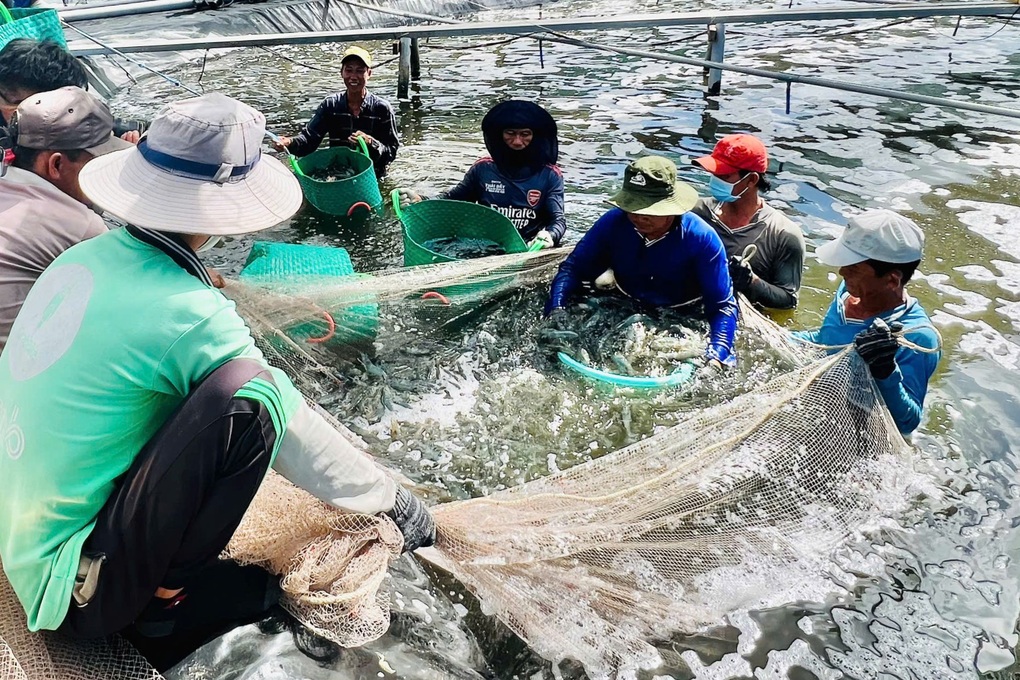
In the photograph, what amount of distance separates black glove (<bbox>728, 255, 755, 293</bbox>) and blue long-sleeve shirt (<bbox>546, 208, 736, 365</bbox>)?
245mm

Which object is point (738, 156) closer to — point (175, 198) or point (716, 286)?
point (716, 286)

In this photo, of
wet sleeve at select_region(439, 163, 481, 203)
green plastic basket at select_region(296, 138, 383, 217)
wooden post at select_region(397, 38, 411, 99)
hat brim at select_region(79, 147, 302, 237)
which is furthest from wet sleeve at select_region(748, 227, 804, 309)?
wooden post at select_region(397, 38, 411, 99)

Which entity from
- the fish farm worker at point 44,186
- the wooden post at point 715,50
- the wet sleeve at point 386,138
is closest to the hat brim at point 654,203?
the fish farm worker at point 44,186

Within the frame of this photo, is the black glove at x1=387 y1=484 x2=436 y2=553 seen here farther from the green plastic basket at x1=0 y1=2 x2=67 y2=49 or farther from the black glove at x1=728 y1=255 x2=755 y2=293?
the green plastic basket at x1=0 y1=2 x2=67 y2=49

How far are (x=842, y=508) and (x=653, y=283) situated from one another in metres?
1.95

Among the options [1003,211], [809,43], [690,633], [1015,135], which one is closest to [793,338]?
[690,633]

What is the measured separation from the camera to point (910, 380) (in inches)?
134

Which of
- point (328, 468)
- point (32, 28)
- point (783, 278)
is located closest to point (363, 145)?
point (32, 28)

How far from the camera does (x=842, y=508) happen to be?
3.33 m

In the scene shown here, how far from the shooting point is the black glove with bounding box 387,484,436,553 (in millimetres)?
2430

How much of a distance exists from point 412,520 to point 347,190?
183 inches

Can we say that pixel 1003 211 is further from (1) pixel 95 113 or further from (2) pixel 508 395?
(1) pixel 95 113

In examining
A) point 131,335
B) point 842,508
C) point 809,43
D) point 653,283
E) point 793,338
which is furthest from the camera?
point 809,43

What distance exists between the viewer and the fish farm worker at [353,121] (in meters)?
7.24
